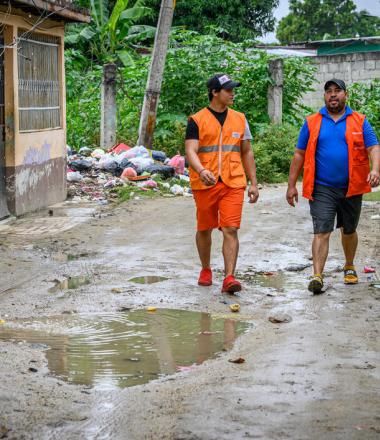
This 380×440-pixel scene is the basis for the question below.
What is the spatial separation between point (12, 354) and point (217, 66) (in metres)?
15.1

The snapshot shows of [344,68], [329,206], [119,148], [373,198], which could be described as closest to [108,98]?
[119,148]

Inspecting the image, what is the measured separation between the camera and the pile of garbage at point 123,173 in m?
15.5

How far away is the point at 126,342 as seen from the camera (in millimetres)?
6363

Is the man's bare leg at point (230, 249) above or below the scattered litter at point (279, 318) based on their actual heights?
above

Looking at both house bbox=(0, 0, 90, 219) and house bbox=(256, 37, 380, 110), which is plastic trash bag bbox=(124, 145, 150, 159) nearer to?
house bbox=(0, 0, 90, 219)

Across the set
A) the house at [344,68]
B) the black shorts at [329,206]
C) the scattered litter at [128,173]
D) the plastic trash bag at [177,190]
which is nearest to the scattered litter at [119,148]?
the scattered litter at [128,173]

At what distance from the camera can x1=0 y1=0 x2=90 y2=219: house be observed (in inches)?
492

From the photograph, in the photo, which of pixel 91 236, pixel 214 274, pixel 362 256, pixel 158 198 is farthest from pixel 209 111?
pixel 158 198

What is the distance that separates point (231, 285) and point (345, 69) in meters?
18.1

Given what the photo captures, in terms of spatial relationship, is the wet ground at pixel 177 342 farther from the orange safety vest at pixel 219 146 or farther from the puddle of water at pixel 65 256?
the orange safety vest at pixel 219 146

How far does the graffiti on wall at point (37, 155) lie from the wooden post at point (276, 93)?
7213 mm

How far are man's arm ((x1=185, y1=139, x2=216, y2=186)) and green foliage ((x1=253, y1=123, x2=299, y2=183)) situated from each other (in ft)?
31.6

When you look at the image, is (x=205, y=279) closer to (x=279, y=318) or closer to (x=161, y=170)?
(x=279, y=318)

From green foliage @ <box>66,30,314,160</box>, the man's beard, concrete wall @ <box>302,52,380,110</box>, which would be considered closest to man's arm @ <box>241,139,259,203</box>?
the man's beard
